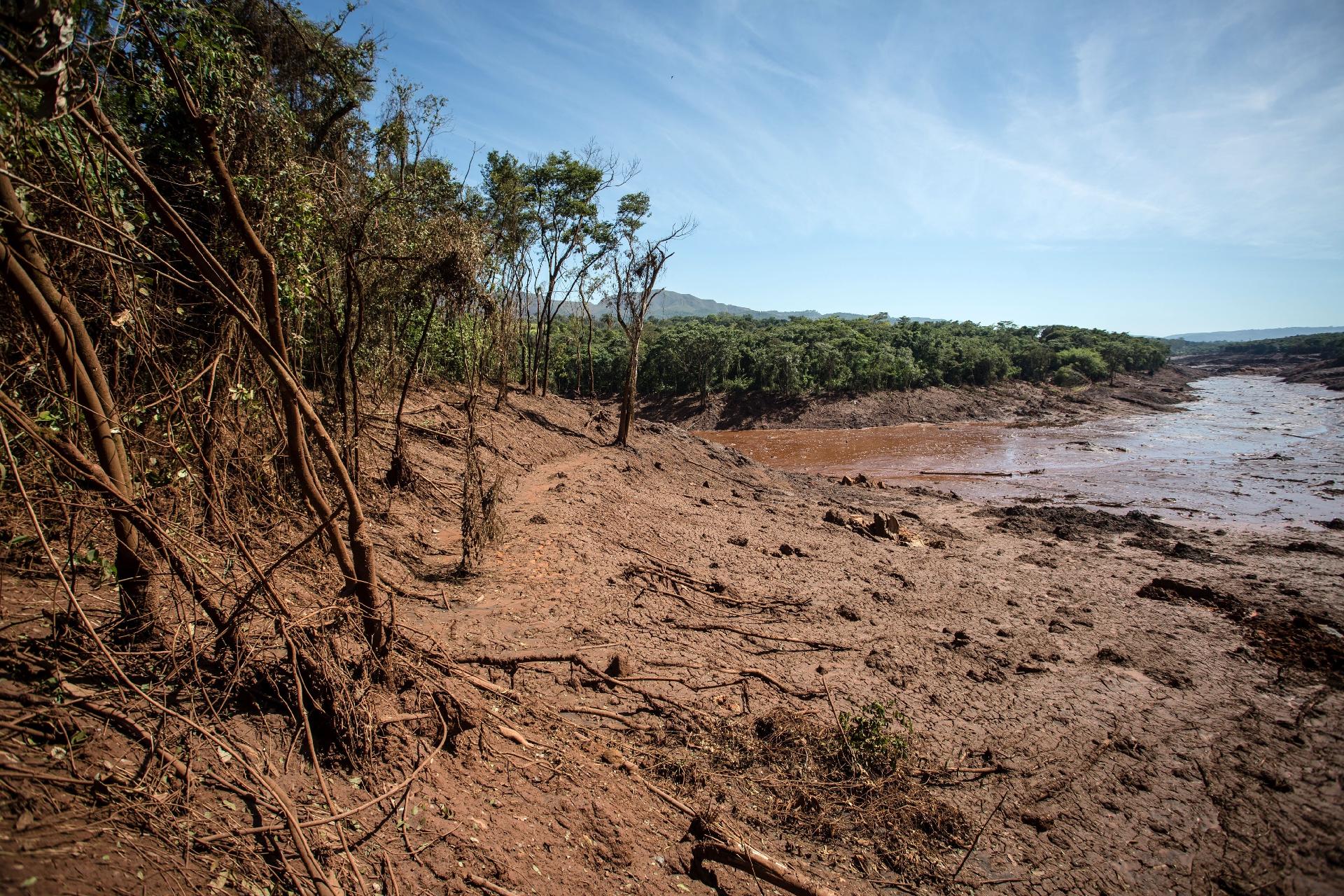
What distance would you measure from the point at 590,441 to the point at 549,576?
29.4ft

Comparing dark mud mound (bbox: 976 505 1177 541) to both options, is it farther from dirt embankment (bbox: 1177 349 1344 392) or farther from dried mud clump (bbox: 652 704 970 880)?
dirt embankment (bbox: 1177 349 1344 392)

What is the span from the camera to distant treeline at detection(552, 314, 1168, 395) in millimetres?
33156

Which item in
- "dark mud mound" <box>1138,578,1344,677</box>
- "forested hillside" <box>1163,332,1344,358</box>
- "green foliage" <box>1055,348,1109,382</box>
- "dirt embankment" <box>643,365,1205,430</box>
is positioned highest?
"forested hillside" <box>1163,332,1344,358</box>

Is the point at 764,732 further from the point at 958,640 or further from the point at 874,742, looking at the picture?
the point at 958,640

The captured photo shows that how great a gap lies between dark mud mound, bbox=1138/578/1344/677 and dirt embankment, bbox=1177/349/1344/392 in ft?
182

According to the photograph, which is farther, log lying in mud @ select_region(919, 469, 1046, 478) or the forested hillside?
the forested hillside

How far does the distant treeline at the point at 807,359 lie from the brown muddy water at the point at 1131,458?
425 centimetres

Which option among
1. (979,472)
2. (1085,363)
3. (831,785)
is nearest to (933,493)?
(979,472)

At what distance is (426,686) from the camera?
3432 mm

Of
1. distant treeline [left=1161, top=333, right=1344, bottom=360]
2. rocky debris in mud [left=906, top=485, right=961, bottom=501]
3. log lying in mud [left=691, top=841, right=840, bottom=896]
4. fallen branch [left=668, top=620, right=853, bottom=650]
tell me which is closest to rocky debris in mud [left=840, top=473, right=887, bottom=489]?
rocky debris in mud [left=906, top=485, right=961, bottom=501]

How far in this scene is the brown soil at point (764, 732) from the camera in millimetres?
2293

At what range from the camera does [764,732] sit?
4.65 metres

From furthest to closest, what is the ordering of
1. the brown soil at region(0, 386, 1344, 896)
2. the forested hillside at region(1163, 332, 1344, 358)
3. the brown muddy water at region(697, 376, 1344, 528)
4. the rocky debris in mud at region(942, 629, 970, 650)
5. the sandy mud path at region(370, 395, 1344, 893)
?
the forested hillside at region(1163, 332, 1344, 358), the brown muddy water at region(697, 376, 1344, 528), the rocky debris in mud at region(942, 629, 970, 650), the sandy mud path at region(370, 395, 1344, 893), the brown soil at region(0, 386, 1344, 896)

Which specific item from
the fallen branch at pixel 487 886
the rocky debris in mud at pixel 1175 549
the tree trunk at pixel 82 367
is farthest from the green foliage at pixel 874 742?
the rocky debris in mud at pixel 1175 549
